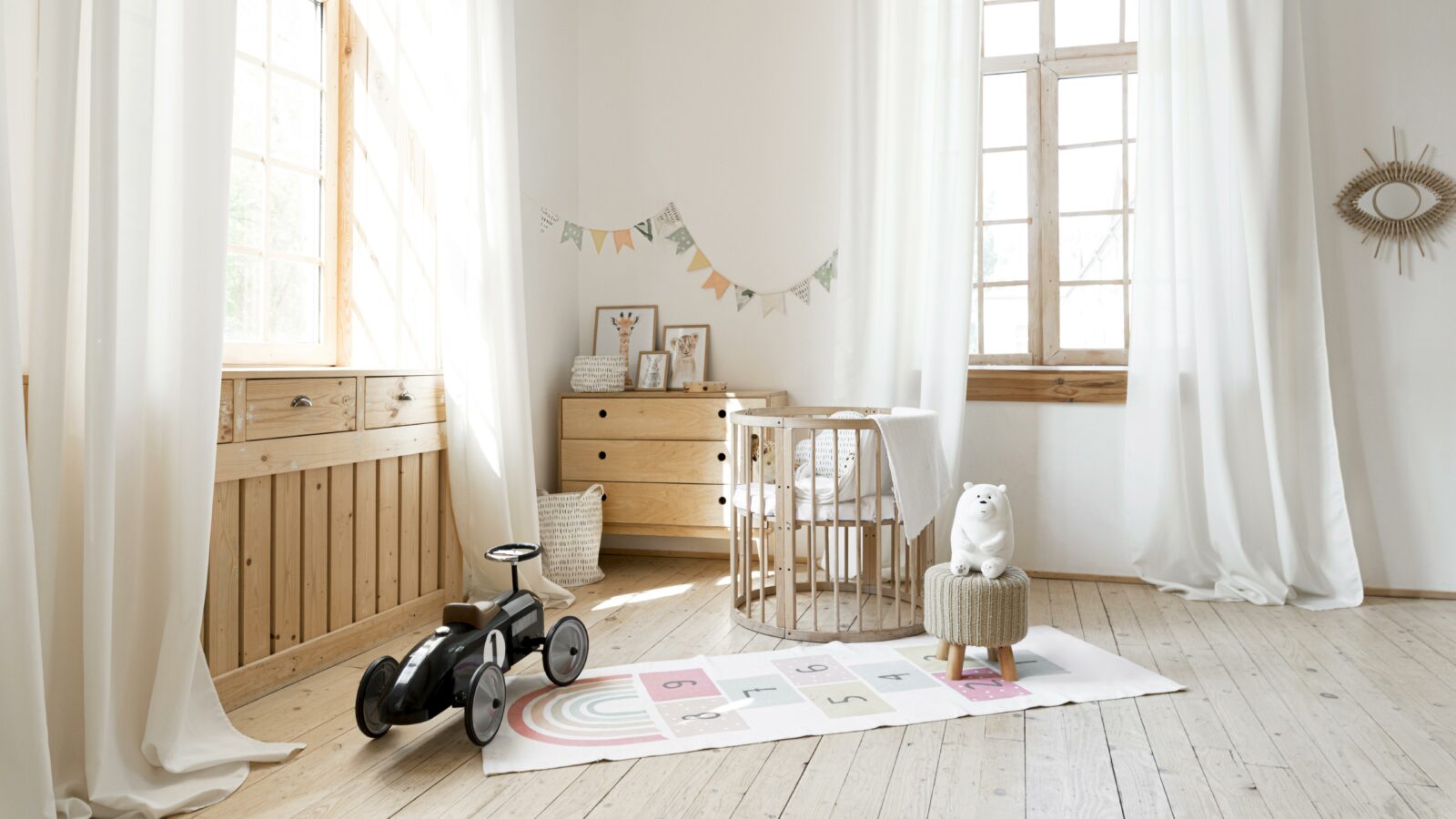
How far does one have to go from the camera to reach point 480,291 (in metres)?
3.08

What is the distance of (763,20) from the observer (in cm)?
394

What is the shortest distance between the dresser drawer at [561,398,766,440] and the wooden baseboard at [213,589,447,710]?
97 centimetres

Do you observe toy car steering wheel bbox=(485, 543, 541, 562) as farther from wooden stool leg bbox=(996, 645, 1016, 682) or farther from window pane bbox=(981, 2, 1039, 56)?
window pane bbox=(981, 2, 1039, 56)

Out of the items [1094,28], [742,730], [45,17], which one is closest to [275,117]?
[45,17]

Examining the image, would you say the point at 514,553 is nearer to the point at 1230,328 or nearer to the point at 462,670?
the point at 462,670

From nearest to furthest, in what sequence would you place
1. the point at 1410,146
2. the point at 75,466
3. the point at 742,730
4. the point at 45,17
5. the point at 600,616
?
1. the point at 45,17
2. the point at 75,466
3. the point at 742,730
4. the point at 600,616
5. the point at 1410,146

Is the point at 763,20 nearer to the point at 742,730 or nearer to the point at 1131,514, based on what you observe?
the point at 1131,514

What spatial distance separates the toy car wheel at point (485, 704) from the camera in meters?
1.92

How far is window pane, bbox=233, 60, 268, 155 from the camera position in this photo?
2600 millimetres

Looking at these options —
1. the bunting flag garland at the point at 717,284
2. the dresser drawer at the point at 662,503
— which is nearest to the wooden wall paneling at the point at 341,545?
the dresser drawer at the point at 662,503

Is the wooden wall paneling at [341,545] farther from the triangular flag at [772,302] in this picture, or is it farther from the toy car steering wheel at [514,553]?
the triangular flag at [772,302]

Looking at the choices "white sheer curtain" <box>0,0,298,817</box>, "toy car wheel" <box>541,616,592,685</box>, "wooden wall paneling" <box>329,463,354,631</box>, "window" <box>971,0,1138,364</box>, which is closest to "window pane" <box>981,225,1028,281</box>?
"window" <box>971,0,1138,364</box>

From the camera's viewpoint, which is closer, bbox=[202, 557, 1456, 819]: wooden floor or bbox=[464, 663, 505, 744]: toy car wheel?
bbox=[202, 557, 1456, 819]: wooden floor

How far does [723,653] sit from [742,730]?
590 millimetres
